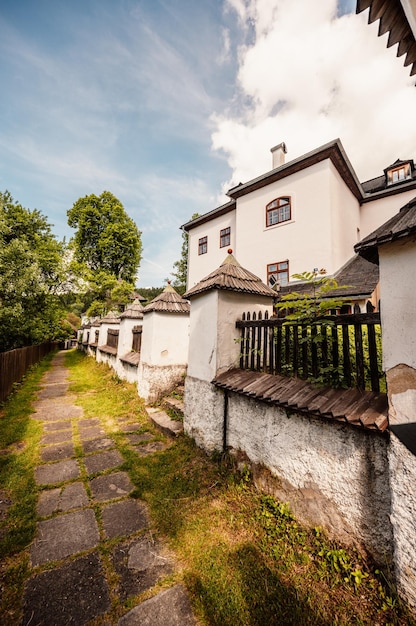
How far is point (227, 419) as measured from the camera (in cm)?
421

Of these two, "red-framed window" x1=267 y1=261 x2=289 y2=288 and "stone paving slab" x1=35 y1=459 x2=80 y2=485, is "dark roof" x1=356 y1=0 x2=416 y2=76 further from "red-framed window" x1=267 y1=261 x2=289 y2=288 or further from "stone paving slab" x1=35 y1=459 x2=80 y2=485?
"red-framed window" x1=267 y1=261 x2=289 y2=288

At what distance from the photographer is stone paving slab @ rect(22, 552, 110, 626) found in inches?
82.2

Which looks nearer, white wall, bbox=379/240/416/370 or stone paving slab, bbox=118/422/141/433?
white wall, bbox=379/240/416/370

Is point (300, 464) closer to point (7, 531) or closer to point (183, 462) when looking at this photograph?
point (183, 462)

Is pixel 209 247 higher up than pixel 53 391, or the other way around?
pixel 209 247

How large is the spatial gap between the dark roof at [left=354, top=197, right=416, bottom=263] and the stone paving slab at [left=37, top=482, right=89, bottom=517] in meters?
4.93

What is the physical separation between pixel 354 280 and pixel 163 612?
11.4 metres

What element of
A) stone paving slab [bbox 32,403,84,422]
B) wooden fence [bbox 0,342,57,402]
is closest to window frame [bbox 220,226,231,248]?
wooden fence [bbox 0,342,57,402]

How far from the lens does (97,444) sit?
536 centimetres

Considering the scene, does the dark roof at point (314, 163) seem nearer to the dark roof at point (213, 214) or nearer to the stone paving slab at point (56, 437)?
the dark roof at point (213, 214)

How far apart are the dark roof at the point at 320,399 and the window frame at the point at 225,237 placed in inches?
564

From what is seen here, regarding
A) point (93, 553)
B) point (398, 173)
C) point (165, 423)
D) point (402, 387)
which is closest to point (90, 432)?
point (165, 423)

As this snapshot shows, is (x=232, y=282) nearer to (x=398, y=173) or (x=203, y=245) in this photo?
(x=203, y=245)

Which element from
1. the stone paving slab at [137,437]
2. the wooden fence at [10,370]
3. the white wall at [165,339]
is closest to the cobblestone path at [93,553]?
the stone paving slab at [137,437]
